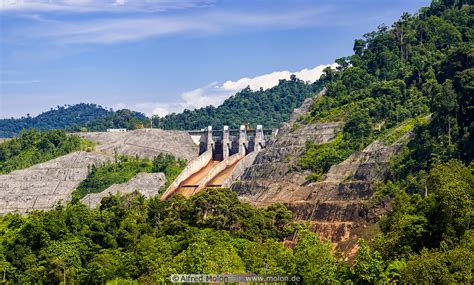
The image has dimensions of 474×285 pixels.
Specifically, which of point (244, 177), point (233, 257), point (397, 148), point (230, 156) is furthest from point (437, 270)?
point (230, 156)

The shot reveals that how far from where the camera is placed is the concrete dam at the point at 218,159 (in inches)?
6048

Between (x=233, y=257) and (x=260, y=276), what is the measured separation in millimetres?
5905

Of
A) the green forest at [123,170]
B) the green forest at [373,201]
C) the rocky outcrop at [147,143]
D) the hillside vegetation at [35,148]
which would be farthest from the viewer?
the rocky outcrop at [147,143]

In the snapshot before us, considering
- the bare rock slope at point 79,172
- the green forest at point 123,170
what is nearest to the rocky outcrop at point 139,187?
the bare rock slope at point 79,172

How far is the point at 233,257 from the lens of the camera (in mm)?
80688

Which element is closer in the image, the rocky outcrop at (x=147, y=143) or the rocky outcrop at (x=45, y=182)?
the rocky outcrop at (x=45, y=182)

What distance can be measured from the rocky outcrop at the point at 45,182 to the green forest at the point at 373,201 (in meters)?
3.90

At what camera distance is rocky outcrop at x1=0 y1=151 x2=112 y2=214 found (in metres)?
159

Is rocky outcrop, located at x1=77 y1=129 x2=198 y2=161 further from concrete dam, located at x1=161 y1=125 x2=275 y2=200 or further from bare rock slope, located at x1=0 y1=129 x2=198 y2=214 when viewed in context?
concrete dam, located at x1=161 y1=125 x2=275 y2=200

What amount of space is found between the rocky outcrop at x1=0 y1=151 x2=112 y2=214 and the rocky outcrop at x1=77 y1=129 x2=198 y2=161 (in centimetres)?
729

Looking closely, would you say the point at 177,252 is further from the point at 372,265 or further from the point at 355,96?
the point at 355,96

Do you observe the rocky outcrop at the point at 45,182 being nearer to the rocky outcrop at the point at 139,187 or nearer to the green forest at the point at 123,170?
the green forest at the point at 123,170

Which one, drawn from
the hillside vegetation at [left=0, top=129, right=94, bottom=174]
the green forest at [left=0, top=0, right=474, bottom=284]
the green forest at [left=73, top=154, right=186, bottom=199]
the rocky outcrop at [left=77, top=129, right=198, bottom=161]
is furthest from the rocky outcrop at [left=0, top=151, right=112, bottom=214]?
the rocky outcrop at [left=77, top=129, right=198, bottom=161]

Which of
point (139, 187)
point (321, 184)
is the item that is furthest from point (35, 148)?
point (321, 184)
